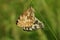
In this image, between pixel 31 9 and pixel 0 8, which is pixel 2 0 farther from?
pixel 31 9

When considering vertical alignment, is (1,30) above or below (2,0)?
below

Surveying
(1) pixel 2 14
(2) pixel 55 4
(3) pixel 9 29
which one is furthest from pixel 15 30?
(2) pixel 55 4

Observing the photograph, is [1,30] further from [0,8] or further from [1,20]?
[0,8]

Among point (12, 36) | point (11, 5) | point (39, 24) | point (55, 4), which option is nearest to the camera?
point (39, 24)

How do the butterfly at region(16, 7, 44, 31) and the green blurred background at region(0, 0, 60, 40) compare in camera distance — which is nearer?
the butterfly at region(16, 7, 44, 31)

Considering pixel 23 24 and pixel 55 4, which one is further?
pixel 55 4

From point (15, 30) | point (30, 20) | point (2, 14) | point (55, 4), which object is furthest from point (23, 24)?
point (2, 14)

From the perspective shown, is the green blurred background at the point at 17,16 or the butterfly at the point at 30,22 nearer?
the butterfly at the point at 30,22

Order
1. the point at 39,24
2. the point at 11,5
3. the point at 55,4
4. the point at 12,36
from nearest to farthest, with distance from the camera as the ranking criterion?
the point at 39,24
the point at 55,4
the point at 12,36
the point at 11,5

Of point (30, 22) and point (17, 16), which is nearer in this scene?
point (30, 22)

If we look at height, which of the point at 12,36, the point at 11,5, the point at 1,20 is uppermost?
the point at 11,5
